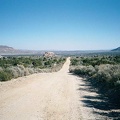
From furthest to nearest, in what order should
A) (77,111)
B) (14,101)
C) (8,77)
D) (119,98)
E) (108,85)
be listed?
(8,77) → (108,85) → (119,98) → (14,101) → (77,111)

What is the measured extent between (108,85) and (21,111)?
1175 cm

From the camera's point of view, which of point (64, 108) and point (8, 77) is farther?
point (8, 77)

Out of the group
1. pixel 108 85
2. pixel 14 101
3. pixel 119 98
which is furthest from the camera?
pixel 108 85

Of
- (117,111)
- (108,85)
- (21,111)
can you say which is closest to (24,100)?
(21,111)

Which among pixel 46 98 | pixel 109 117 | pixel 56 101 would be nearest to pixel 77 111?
pixel 109 117

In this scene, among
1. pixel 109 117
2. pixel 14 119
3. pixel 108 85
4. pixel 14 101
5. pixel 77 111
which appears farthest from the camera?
pixel 108 85

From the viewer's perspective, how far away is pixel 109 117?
39.6 feet

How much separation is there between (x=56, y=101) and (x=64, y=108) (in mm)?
2111

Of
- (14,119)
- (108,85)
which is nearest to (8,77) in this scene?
(108,85)

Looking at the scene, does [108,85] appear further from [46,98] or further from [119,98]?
[46,98]

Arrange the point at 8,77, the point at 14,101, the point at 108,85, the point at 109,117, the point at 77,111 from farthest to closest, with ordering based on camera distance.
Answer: the point at 8,77
the point at 108,85
the point at 14,101
the point at 77,111
the point at 109,117

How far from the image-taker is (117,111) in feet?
44.0

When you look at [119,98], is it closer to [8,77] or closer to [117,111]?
[117,111]

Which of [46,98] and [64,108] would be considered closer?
[64,108]
